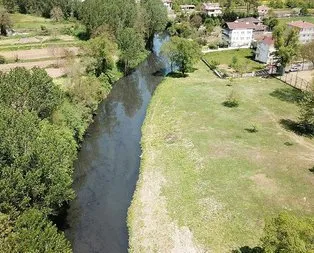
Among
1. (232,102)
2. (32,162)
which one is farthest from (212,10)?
(32,162)

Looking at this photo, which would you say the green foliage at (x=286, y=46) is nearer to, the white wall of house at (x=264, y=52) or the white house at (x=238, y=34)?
the white wall of house at (x=264, y=52)

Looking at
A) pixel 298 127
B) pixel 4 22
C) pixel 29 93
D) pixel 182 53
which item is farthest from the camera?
pixel 4 22

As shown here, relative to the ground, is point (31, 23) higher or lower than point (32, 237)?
higher

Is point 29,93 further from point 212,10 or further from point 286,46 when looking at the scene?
point 212,10

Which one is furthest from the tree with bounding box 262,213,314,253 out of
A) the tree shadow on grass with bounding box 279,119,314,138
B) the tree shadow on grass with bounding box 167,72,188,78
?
the tree shadow on grass with bounding box 167,72,188,78

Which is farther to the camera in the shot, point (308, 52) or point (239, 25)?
point (239, 25)

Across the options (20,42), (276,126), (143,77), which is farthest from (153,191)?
(20,42)

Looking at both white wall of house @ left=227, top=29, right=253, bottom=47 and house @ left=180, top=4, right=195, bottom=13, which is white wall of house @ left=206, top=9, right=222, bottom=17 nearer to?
house @ left=180, top=4, right=195, bottom=13
